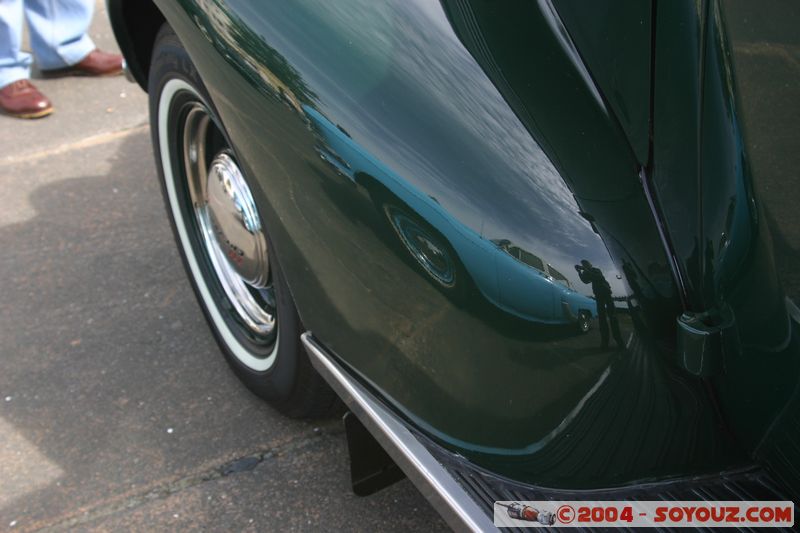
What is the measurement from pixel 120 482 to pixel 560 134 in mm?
1567

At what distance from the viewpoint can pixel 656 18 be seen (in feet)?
3.95

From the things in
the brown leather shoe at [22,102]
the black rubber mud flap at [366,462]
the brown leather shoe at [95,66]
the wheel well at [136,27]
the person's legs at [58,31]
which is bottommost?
the brown leather shoe at [22,102]

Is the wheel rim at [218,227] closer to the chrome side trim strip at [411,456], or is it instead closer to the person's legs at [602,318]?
the chrome side trim strip at [411,456]

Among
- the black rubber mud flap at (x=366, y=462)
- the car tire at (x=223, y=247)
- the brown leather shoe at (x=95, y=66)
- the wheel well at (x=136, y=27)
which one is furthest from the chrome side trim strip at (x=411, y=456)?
the brown leather shoe at (x=95, y=66)

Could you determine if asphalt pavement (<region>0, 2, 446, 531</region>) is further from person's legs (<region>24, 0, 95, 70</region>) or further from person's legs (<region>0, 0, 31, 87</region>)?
person's legs (<region>24, 0, 95, 70</region>)

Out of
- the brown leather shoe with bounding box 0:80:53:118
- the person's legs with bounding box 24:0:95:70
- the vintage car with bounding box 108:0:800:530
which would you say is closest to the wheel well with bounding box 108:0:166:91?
the vintage car with bounding box 108:0:800:530

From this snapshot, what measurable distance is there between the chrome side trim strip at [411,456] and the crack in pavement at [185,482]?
0.67 m

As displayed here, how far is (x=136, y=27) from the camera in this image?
8.06ft

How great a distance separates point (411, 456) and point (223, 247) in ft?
3.50

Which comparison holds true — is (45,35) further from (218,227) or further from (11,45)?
(218,227)

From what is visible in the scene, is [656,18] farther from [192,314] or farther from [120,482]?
[192,314]

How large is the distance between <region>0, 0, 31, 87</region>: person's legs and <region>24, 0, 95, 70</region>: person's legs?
0.48ft

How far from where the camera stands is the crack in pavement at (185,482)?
219cm

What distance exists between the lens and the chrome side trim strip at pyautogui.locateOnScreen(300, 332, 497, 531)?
1.37 m
